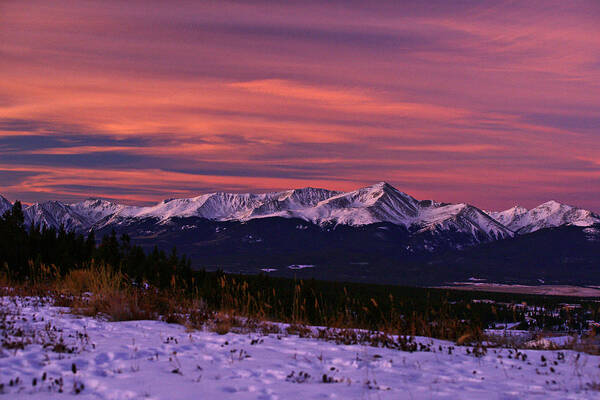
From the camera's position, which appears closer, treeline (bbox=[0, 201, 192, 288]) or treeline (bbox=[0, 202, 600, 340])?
treeline (bbox=[0, 202, 600, 340])

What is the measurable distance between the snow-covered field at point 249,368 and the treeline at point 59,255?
8867 mm

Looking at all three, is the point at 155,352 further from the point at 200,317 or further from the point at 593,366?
the point at 593,366

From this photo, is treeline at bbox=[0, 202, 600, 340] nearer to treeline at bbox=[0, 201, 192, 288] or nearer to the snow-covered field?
treeline at bbox=[0, 201, 192, 288]

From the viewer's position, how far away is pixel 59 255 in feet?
101

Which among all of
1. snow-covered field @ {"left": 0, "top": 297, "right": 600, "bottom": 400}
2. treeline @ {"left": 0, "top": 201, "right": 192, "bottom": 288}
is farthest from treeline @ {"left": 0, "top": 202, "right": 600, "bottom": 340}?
snow-covered field @ {"left": 0, "top": 297, "right": 600, "bottom": 400}

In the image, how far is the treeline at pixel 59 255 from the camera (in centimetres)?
2277

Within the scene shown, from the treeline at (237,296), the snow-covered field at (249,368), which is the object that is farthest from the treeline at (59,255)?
the snow-covered field at (249,368)

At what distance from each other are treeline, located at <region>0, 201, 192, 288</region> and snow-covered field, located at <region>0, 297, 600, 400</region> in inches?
349

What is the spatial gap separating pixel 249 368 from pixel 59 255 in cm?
2550

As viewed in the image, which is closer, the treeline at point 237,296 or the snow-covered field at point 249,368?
the snow-covered field at point 249,368

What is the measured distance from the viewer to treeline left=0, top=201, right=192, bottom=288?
Answer: 2277 cm

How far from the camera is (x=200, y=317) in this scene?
43.8 feet

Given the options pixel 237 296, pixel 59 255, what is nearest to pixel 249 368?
pixel 237 296

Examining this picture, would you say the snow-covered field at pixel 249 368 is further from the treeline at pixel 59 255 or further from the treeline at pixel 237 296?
the treeline at pixel 59 255
